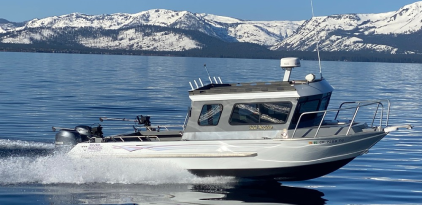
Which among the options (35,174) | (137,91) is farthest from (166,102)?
(35,174)

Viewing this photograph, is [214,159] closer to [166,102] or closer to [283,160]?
[283,160]

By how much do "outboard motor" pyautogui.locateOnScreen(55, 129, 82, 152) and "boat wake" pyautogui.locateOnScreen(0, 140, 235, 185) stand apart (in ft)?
1.00

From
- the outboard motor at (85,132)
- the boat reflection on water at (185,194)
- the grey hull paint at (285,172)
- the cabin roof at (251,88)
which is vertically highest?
the cabin roof at (251,88)

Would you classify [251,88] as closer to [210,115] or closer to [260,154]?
[210,115]

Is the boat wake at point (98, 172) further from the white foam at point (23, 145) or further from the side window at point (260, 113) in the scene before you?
the white foam at point (23, 145)

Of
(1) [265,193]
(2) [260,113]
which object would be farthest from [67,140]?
(1) [265,193]

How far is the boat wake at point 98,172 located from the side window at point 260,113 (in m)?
1.46

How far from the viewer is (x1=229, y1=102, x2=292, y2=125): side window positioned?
1531 centimetres

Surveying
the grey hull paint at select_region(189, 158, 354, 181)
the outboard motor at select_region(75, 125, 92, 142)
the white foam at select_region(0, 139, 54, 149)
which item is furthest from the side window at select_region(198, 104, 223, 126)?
the white foam at select_region(0, 139, 54, 149)

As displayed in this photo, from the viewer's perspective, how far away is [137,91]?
44.7 m

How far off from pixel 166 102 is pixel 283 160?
21908 mm

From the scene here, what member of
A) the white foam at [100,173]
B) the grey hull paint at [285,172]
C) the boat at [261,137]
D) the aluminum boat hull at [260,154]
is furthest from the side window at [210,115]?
the white foam at [100,173]

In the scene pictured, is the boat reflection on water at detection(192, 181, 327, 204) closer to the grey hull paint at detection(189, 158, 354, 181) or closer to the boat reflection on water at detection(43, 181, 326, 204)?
the boat reflection on water at detection(43, 181, 326, 204)

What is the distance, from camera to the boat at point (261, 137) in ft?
49.6
